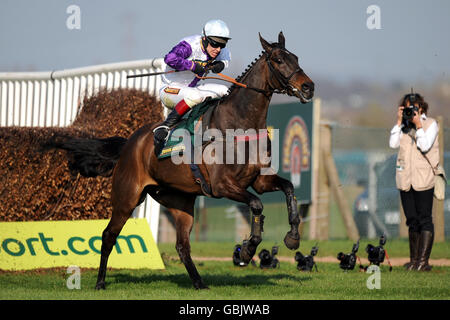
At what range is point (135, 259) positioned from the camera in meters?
10.0

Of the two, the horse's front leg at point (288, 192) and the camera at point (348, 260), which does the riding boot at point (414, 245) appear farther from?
the horse's front leg at point (288, 192)

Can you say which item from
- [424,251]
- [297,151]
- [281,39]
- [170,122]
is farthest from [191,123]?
[297,151]

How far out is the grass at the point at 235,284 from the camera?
7285 millimetres

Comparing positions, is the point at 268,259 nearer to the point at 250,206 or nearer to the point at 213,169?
the point at 213,169

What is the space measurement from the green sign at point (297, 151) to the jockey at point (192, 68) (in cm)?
689

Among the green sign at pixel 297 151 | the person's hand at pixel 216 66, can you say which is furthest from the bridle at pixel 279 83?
the green sign at pixel 297 151

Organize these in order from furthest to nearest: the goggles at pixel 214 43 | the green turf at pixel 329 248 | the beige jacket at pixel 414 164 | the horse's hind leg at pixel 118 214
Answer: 1. the green turf at pixel 329 248
2. the beige jacket at pixel 414 164
3. the horse's hind leg at pixel 118 214
4. the goggles at pixel 214 43

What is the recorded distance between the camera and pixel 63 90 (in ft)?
42.7

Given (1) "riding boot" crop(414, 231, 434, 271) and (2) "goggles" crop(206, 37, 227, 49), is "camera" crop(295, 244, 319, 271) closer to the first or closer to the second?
(1) "riding boot" crop(414, 231, 434, 271)

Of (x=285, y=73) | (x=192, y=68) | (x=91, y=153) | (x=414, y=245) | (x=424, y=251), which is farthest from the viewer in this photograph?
(x=414, y=245)

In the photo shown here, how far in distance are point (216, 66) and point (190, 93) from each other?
398 millimetres

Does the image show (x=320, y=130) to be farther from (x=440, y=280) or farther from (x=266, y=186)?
(x=266, y=186)

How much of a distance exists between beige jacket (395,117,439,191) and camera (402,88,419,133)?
0.08m

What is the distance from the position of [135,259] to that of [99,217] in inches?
30.4
